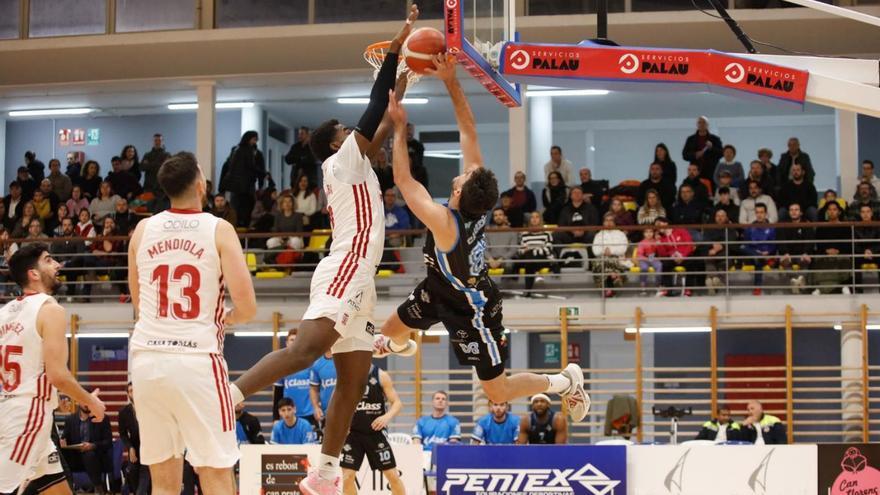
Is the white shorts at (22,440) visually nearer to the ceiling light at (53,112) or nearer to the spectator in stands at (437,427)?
the spectator in stands at (437,427)

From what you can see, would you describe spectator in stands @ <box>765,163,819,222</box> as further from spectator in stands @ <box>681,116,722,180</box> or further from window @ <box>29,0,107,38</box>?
window @ <box>29,0,107,38</box>

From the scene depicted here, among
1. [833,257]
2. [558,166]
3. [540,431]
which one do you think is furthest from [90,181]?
[833,257]

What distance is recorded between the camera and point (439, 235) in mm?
6711

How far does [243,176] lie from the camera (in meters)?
19.4

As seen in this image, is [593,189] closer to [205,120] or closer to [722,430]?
[722,430]

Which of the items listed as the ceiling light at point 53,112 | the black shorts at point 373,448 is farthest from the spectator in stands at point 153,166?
the black shorts at point 373,448

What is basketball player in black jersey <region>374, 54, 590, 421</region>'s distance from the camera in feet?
21.6

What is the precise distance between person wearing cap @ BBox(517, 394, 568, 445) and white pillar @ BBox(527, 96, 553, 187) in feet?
25.9

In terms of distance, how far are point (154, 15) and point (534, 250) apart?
7.77 meters

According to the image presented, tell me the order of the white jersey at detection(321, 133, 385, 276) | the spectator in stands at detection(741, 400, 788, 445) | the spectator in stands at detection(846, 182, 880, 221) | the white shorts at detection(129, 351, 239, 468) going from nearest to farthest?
the white shorts at detection(129, 351, 239, 468) < the white jersey at detection(321, 133, 385, 276) < the spectator in stands at detection(741, 400, 788, 445) < the spectator in stands at detection(846, 182, 880, 221)

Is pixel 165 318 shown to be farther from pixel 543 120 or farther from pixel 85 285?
pixel 543 120

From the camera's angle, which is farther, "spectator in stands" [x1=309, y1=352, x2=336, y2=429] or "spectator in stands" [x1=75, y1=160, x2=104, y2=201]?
"spectator in stands" [x1=75, y1=160, x2=104, y2=201]

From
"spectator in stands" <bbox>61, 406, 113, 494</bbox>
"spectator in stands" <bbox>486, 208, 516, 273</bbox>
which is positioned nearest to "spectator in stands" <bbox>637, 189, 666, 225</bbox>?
"spectator in stands" <bbox>486, 208, 516, 273</bbox>

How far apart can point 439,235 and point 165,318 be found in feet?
6.47
